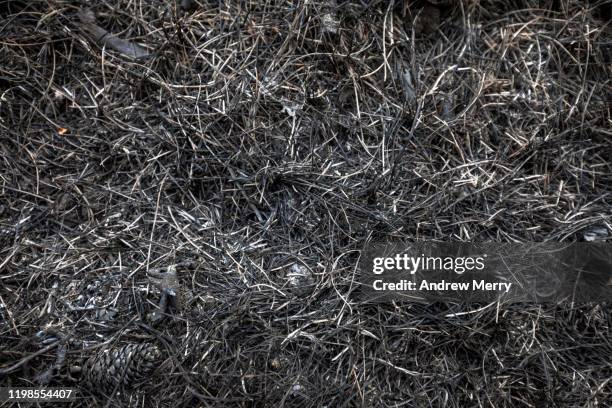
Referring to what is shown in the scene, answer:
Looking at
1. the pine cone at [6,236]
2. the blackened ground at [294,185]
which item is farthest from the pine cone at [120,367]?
the pine cone at [6,236]

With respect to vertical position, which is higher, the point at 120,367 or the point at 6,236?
the point at 6,236

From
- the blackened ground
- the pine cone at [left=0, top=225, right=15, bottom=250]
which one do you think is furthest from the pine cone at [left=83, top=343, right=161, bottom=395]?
the pine cone at [left=0, top=225, right=15, bottom=250]

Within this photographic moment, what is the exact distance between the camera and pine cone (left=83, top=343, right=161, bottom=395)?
180 cm

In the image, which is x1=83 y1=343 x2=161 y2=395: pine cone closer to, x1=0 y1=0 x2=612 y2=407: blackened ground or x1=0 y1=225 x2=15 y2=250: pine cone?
x1=0 y1=0 x2=612 y2=407: blackened ground

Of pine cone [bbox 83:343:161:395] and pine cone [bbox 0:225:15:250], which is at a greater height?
pine cone [bbox 0:225:15:250]

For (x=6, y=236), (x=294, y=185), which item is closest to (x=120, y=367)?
(x=6, y=236)

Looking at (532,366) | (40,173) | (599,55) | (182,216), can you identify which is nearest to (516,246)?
(532,366)

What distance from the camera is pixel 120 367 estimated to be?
1.80 m

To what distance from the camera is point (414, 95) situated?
2.09 metres

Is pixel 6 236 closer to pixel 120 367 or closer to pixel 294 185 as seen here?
pixel 120 367

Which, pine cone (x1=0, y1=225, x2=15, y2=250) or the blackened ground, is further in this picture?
pine cone (x1=0, y1=225, x2=15, y2=250)

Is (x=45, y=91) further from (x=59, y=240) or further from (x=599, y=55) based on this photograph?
(x=599, y=55)

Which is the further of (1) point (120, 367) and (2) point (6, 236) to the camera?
(2) point (6, 236)

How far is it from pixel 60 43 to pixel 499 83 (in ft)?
5.87
